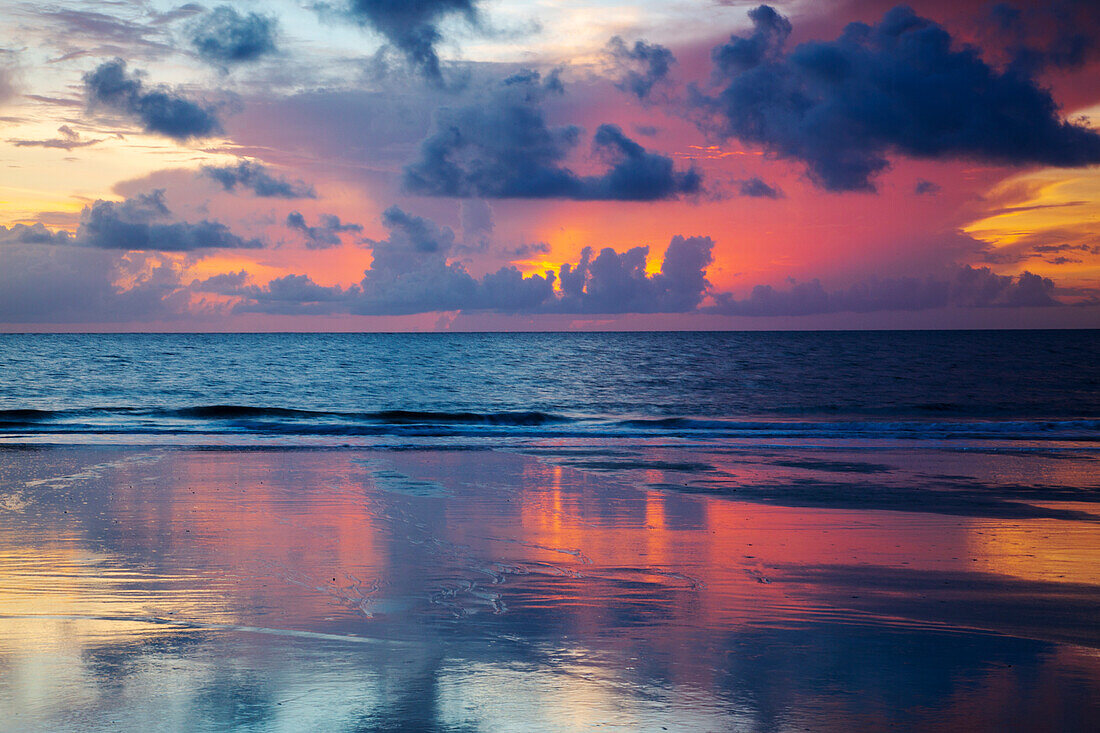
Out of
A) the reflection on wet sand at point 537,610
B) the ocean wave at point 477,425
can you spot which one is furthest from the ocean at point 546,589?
the ocean wave at point 477,425

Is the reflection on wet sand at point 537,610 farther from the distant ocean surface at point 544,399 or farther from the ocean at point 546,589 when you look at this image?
the distant ocean surface at point 544,399

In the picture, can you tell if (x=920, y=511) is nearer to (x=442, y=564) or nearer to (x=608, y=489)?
(x=608, y=489)

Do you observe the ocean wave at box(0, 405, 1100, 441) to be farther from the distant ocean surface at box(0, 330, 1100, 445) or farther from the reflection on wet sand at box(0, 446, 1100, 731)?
the reflection on wet sand at box(0, 446, 1100, 731)

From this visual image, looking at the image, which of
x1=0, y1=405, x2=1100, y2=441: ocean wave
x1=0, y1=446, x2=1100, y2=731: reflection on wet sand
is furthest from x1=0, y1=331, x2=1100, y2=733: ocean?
x1=0, y1=405, x2=1100, y2=441: ocean wave

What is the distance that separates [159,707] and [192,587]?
298 cm

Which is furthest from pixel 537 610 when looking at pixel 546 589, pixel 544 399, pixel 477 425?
pixel 544 399

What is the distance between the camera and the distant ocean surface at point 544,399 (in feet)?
93.4

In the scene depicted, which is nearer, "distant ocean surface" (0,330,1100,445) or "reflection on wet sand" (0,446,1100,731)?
"reflection on wet sand" (0,446,1100,731)

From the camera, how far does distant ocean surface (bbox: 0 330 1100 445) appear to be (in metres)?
28.5

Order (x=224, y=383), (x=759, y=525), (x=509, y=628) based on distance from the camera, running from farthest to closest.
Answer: (x=224, y=383) → (x=759, y=525) → (x=509, y=628)

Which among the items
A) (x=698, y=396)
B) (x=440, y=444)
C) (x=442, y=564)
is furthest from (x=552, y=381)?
(x=442, y=564)

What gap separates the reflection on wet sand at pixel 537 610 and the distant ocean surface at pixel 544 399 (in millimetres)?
13475

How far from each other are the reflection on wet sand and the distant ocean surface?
44.2 feet

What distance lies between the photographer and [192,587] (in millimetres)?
7766
